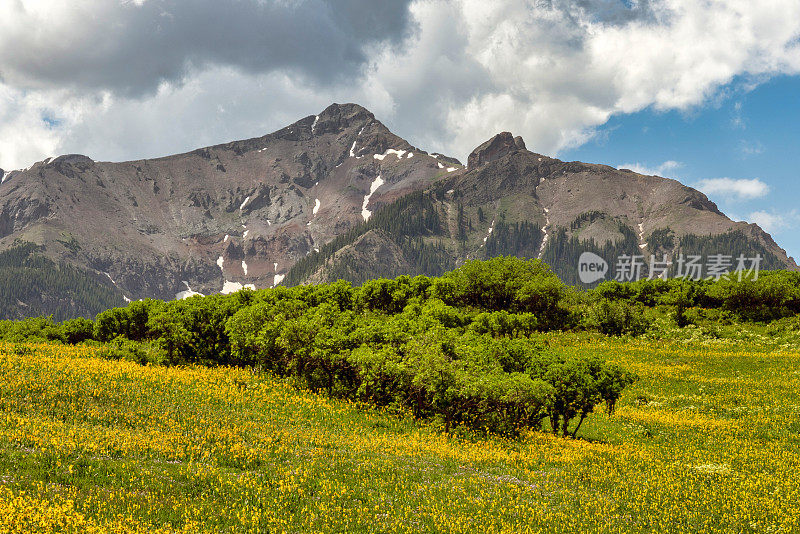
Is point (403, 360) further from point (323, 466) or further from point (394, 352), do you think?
point (323, 466)

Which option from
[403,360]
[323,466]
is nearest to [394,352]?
[403,360]

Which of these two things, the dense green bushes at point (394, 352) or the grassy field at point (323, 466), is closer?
the grassy field at point (323, 466)

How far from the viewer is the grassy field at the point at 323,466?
13.2 m

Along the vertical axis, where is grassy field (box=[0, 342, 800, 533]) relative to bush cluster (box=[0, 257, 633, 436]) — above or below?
below

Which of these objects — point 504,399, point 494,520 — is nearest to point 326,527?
point 494,520

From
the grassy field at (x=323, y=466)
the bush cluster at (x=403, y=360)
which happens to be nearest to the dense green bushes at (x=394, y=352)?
the bush cluster at (x=403, y=360)

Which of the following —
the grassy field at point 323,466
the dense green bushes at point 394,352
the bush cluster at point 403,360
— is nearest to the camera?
the grassy field at point 323,466

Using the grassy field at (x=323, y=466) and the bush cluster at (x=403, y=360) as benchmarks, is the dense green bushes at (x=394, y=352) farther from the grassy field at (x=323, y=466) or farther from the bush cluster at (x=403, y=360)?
the grassy field at (x=323, y=466)

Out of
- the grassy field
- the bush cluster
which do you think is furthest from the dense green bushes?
the grassy field

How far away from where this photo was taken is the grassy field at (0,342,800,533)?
13.2 meters

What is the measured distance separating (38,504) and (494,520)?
1154 centimetres

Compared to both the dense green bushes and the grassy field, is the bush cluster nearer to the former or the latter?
the dense green bushes

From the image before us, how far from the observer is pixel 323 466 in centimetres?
1772

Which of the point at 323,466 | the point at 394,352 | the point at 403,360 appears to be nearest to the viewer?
the point at 323,466
